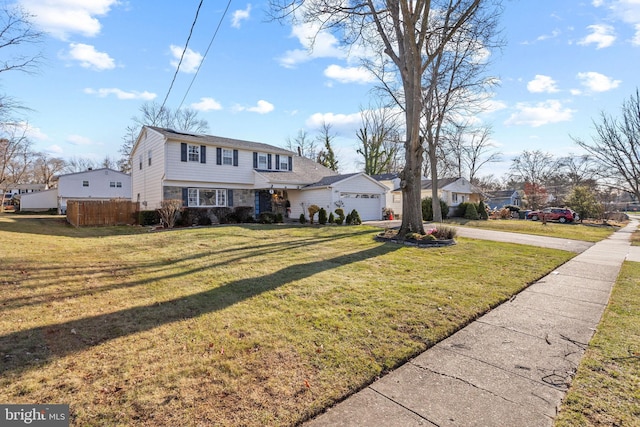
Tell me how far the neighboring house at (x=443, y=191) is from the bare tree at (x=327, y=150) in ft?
29.6

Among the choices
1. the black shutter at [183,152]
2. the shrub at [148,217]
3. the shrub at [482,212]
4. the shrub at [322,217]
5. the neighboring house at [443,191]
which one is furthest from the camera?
the neighboring house at [443,191]

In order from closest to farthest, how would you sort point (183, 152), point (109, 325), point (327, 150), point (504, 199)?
point (109, 325) → point (183, 152) → point (327, 150) → point (504, 199)

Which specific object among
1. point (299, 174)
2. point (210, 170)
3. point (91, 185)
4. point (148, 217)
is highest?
point (91, 185)

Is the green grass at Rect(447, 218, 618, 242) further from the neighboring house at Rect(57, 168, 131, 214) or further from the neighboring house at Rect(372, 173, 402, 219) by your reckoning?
the neighboring house at Rect(57, 168, 131, 214)

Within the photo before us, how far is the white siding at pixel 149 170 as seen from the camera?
17.8 metres

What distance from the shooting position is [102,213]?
1664 cm

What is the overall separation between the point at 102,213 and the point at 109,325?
1587 cm

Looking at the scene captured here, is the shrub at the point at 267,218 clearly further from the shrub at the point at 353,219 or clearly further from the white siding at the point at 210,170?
the shrub at the point at 353,219

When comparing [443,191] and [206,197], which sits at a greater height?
[443,191]

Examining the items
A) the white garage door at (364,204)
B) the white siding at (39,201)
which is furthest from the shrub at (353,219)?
the white siding at (39,201)

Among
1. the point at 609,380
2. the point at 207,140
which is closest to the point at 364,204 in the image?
the point at 207,140

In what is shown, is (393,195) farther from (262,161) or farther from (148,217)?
(148,217)

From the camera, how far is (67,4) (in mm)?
7418

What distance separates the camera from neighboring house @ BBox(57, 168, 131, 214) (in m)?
32.6
